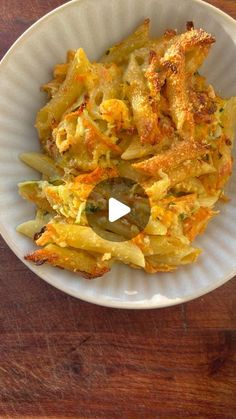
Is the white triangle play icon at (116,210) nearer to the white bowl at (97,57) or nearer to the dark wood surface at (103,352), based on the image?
the white bowl at (97,57)

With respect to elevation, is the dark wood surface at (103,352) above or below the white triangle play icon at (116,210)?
below

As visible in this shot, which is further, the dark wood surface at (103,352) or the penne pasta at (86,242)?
the dark wood surface at (103,352)

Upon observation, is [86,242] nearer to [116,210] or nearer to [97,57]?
[116,210]

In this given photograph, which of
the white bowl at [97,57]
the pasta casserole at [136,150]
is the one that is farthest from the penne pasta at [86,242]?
the white bowl at [97,57]
